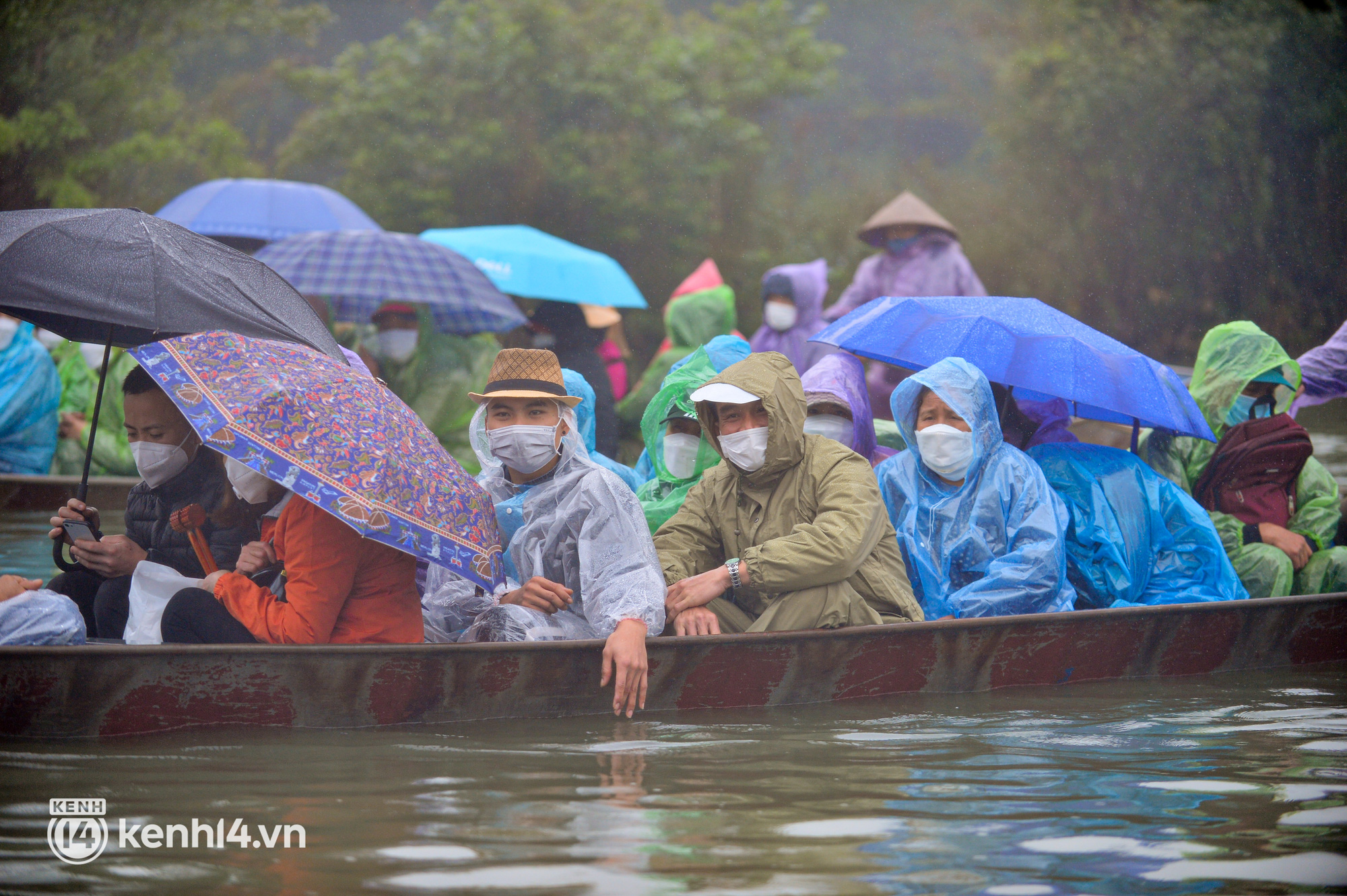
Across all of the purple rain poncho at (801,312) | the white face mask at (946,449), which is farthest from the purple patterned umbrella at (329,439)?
the purple rain poncho at (801,312)

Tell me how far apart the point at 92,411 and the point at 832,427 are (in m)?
6.76

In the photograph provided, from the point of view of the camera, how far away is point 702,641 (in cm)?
518

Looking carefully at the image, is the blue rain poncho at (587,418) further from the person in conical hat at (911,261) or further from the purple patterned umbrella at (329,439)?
the person in conical hat at (911,261)

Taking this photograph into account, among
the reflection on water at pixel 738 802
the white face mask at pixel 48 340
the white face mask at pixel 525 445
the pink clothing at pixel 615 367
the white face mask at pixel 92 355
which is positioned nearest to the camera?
the reflection on water at pixel 738 802

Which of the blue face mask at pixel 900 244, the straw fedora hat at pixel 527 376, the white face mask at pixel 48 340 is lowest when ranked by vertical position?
the straw fedora hat at pixel 527 376

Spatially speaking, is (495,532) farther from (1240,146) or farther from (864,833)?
(1240,146)

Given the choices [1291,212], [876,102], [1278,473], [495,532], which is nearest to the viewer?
[495,532]

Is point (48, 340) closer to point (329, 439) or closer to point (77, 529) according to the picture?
point (77, 529)

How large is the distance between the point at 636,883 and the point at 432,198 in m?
17.3

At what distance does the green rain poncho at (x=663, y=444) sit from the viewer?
6.33 m

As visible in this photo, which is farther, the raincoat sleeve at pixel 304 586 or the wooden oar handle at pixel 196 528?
the wooden oar handle at pixel 196 528

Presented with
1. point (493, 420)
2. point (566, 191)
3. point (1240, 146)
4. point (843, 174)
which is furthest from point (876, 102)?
point (493, 420)

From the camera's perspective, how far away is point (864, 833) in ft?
13.2

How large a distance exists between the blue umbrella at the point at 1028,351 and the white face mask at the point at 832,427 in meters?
0.33
